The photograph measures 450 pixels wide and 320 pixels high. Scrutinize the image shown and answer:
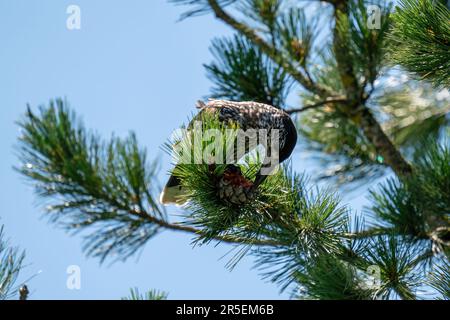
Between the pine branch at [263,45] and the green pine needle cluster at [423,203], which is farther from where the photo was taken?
the pine branch at [263,45]

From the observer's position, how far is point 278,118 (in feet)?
10.2

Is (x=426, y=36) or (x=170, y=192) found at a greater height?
(x=426, y=36)

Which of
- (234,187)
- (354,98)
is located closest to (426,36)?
(234,187)

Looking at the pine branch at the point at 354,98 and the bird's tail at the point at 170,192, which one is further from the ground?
the pine branch at the point at 354,98

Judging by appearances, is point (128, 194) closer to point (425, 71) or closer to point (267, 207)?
point (267, 207)

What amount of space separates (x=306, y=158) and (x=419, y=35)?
7.64 feet

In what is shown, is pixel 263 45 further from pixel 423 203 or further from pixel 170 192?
pixel 423 203

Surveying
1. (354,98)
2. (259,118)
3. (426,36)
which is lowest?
(259,118)

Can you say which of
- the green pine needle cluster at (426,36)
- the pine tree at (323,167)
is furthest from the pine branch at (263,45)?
the green pine needle cluster at (426,36)

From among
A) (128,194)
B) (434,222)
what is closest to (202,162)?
(128,194)

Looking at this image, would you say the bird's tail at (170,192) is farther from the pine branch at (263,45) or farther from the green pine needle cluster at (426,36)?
the green pine needle cluster at (426,36)

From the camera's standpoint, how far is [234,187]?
255 centimetres

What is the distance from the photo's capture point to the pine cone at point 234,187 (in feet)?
8.31

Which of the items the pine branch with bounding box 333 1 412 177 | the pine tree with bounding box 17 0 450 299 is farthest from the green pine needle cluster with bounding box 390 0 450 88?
the pine branch with bounding box 333 1 412 177
